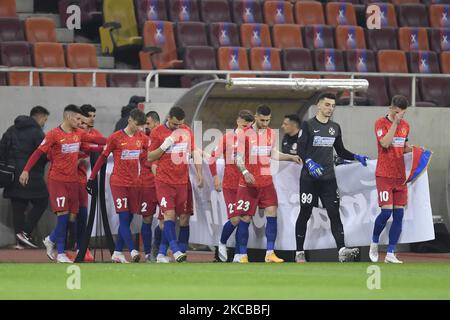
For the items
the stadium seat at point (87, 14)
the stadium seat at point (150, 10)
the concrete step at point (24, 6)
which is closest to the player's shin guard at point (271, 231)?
the stadium seat at point (150, 10)

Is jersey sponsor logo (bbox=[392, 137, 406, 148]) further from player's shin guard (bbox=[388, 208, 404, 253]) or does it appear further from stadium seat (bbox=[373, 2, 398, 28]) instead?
stadium seat (bbox=[373, 2, 398, 28])

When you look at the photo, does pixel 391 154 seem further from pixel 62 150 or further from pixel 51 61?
pixel 51 61

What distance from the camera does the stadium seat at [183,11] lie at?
2467 cm

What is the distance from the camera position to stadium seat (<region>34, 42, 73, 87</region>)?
22266 mm

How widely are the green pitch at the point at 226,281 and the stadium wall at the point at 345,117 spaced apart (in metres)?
4.67

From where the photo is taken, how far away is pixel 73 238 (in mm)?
17922

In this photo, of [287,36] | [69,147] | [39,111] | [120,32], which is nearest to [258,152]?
[69,147]

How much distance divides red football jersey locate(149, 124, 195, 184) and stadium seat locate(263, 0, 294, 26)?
9529 mm

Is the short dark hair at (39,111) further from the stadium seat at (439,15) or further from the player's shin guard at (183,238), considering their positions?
the stadium seat at (439,15)

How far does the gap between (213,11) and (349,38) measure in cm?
272

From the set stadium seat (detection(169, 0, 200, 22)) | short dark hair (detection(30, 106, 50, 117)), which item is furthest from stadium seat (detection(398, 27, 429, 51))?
short dark hair (detection(30, 106, 50, 117))

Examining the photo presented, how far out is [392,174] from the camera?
1630 centimetres
